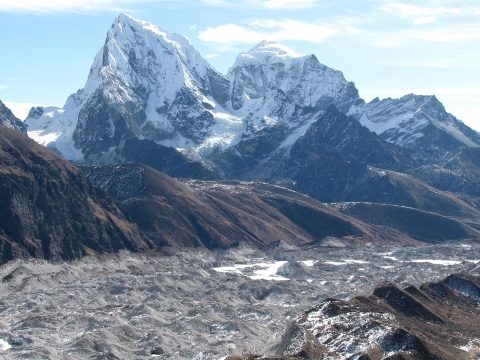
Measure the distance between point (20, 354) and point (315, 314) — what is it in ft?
206

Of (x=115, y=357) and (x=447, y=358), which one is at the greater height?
(x=447, y=358)

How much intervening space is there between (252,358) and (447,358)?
31.5 metres

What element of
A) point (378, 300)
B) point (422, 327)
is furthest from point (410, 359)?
point (378, 300)

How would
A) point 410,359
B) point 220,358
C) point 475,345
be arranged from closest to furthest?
point 410,359 < point 475,345 < point 220,358

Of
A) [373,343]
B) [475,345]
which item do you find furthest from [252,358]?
[475,345]

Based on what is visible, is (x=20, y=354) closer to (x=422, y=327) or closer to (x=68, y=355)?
(x=68, y=355)

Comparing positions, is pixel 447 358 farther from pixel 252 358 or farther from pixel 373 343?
pixel 252 358

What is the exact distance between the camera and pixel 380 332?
164375 millimetres

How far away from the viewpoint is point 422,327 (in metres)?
180

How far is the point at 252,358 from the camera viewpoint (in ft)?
508

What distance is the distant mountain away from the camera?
→ 157750mm

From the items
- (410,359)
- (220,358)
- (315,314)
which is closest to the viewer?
(410,359)

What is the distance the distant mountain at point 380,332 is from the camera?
157750 millimetres

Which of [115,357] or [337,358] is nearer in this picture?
[337,358]
